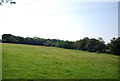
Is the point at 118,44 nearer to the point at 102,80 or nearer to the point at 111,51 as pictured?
the point at 111,51

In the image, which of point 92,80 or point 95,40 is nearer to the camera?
point 92,80

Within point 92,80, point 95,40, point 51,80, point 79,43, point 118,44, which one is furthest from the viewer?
point 79,43

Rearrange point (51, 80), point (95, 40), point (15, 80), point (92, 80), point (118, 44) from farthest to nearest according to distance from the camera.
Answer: point (95, 40) < point (118, 44) < point (92, 80) < point (51, 80) < point (15, 80)

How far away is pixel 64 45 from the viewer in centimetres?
11912

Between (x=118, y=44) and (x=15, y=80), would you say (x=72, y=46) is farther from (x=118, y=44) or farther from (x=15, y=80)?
(x=15, y=80)

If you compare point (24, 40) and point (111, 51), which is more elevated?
point (24, 40)

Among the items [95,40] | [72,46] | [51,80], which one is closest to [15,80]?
[51,80]

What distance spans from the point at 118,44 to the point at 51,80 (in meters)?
79.9

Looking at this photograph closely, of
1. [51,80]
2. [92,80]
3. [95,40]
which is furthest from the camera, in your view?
[95,40]

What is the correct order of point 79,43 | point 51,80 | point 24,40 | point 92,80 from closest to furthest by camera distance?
point 51,80, point 92,80, point 79,43, point 24,40

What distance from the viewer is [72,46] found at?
11231cm

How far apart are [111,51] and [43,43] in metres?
79.8

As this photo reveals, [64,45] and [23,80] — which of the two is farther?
[64,45]

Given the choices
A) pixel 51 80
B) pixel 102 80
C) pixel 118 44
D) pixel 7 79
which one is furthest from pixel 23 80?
pixel 118 44
